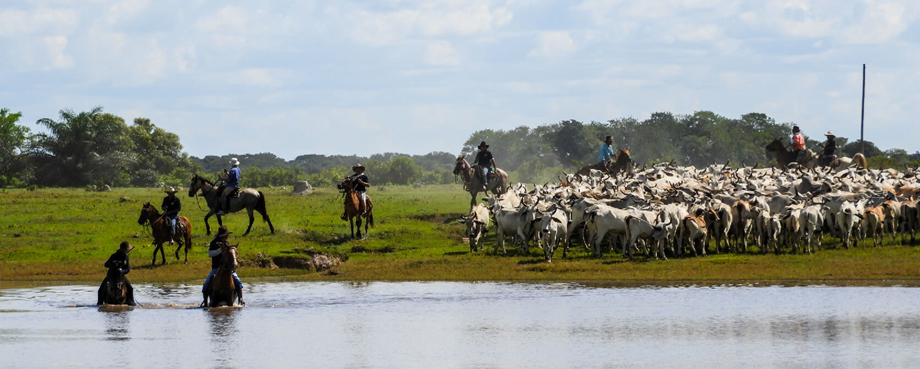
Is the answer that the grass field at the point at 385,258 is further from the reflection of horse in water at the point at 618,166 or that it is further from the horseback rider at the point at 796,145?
the horseback rider at the point at 796,145

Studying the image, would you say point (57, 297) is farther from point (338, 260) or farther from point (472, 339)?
point (472, 339)

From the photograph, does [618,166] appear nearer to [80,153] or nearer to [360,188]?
[360,188]

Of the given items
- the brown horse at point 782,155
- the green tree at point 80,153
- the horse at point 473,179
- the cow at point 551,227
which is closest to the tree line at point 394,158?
the green tree at point 80,153

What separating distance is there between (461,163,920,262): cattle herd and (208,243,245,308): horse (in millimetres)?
9196

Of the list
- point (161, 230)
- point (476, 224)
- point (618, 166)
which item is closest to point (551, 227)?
point (476, 224)

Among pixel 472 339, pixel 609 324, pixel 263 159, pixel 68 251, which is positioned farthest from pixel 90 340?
pixel 263 159

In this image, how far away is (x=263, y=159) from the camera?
163625 millimetres

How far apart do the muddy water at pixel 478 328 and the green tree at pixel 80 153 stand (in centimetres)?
4763

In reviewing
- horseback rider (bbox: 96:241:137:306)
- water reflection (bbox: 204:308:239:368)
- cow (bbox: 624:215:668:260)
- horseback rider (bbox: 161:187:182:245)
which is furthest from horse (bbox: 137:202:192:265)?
cow (bbox: 624:215:668:260)

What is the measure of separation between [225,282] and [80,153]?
54.1 meters

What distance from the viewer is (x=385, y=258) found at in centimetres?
3031

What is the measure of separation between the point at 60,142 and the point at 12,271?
150 feet

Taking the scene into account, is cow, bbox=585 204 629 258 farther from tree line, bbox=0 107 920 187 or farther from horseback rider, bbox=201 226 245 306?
tree line, bbox=0 107 920 187

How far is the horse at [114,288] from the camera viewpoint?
854 inches
